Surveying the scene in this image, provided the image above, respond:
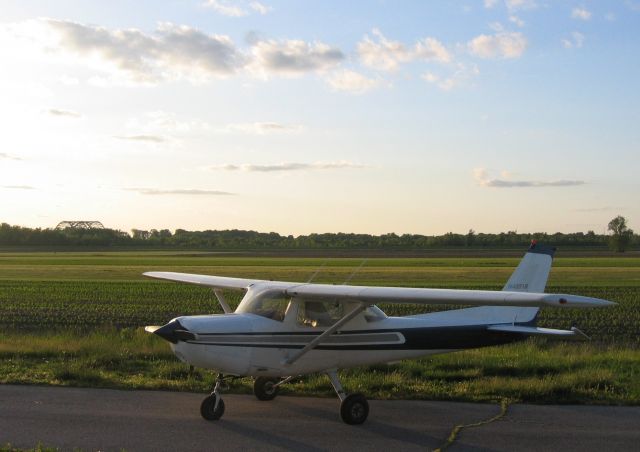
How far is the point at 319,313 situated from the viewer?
9.49m

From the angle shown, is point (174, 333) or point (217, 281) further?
point (217, 281)

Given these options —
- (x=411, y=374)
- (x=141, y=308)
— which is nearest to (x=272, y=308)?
(x=411, y=374)

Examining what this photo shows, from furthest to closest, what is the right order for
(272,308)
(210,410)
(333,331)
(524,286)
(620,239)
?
(620,239) < (524,286) < (272,308) < (333,331) < (210,410)

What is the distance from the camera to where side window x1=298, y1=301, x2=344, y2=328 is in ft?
30.9

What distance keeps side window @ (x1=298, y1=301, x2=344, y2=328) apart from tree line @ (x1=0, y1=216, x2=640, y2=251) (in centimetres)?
12008

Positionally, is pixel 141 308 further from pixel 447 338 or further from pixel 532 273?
pixel 532 273

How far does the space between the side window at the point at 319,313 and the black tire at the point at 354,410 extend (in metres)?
1.06

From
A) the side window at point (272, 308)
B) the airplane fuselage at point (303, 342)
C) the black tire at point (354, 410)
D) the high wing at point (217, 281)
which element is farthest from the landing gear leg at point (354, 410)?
the high wing at point (217, 281)

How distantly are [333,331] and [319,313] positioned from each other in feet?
1.17

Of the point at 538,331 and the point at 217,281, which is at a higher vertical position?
the point at 217,281

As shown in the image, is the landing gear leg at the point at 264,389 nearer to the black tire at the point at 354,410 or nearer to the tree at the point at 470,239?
the black tire at the point at 354,410

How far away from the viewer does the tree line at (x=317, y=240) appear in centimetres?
13659

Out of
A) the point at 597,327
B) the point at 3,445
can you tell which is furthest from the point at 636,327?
the point at 3,445

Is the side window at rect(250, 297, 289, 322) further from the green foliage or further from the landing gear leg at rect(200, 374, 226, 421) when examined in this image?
the green foliage
